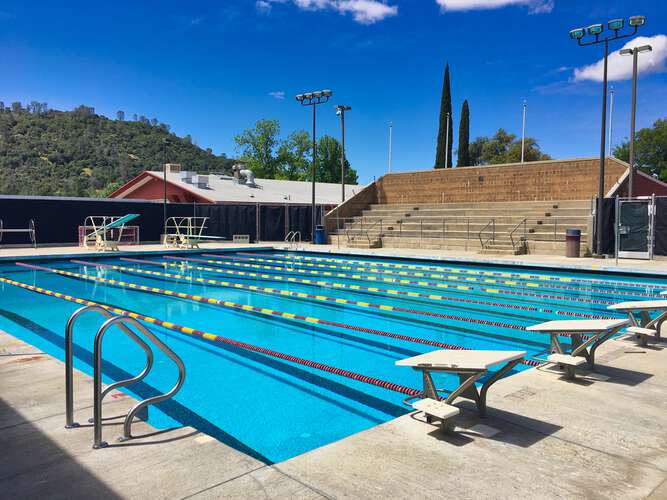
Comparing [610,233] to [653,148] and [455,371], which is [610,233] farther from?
[653,148]

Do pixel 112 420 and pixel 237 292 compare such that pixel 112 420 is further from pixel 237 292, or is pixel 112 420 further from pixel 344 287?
pixel 344 287

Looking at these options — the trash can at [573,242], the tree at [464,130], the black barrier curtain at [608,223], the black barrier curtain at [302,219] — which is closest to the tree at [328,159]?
the tree at [464,130]

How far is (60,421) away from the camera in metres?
3.44

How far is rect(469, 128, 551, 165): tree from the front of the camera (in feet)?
193

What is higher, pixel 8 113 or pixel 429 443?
pixel 8 113

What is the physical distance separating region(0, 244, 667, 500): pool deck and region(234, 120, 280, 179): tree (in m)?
68.9

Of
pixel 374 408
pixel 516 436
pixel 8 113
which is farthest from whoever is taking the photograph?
pixel 8 113

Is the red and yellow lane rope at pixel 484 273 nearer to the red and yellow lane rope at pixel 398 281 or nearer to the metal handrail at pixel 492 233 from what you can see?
the red and yellow lane rope at pixel 398 281

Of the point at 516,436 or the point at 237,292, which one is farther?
the point at 237,292

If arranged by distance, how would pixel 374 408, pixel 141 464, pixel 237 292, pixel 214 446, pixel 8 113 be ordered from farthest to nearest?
pixel 8 113, pixel 237 292, pixel 374 408, pixel 214 446, pixel 141 464

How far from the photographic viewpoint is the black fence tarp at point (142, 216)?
21.7m

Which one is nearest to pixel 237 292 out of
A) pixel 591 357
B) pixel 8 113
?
pixel 591 357

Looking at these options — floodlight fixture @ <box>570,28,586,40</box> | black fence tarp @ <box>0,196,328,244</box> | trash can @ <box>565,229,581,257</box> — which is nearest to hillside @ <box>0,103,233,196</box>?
black fence tarp @ <box>0,196,328,244</box>

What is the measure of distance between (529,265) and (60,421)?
13728 millimetres
